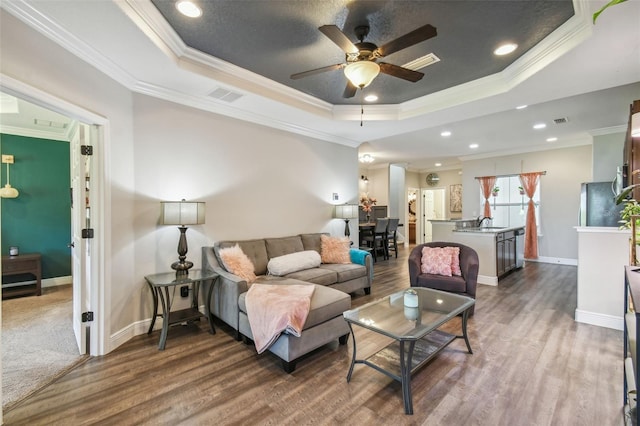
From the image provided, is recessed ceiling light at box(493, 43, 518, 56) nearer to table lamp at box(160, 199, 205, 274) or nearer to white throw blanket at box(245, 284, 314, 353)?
white throw blanket at box(245, 284, 314, 353)

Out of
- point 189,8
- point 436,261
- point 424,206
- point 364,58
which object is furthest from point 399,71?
point 424,206

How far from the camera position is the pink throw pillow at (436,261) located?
12.2 feet

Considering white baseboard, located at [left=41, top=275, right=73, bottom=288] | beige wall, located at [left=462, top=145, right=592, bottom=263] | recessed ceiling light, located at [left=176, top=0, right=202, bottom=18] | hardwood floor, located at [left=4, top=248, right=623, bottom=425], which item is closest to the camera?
hardwood floor, located at [left=4, top=248, right=623, bottom=425]

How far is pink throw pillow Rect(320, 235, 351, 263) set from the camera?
4328mm

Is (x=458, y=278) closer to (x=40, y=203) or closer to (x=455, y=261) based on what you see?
(x=455, y=261)

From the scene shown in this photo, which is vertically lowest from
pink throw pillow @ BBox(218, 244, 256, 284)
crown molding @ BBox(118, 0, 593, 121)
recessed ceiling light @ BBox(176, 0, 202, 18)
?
pink throw pillow @ BBox(218, 244, 256, 284)

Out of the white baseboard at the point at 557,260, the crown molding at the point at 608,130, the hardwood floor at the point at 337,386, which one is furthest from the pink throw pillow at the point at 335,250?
the white baseboard at the point at 557,260

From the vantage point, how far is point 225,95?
335cm

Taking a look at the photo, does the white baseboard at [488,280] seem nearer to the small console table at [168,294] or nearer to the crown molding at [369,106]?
the crown molding at [369,106]

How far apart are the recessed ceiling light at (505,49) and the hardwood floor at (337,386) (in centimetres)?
289

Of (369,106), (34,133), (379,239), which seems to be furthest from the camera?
(379,239)

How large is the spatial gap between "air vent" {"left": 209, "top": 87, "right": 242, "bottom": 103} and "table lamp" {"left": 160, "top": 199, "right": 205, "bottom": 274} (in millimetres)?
1311

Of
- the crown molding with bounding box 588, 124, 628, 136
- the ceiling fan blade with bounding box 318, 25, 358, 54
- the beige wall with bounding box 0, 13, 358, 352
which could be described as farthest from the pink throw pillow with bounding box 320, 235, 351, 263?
the crown molding with bounding box 588, 124, 628, 136

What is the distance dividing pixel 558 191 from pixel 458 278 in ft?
16.8
